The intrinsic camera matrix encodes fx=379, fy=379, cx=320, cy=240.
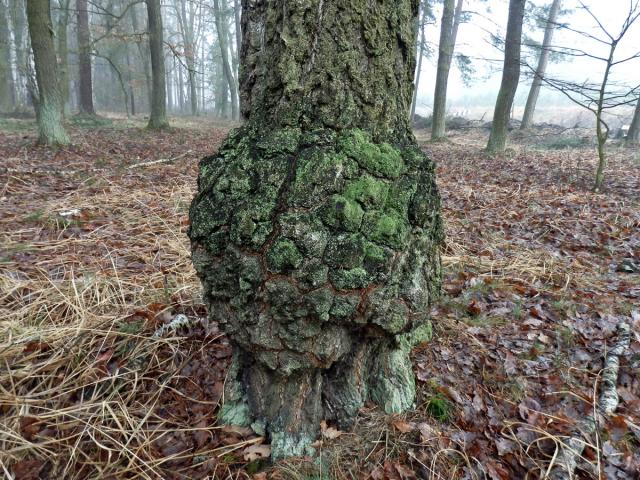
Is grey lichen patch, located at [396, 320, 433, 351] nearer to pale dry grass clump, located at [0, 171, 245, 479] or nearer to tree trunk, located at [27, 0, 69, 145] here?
pale dry grass clump, located at [0, 171, 245, 479]

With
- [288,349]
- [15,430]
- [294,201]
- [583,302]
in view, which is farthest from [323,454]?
[583,302]

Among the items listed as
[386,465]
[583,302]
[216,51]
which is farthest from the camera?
[216,51]

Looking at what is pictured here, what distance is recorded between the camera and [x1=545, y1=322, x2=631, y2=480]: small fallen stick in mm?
1564

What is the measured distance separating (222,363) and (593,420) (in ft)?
5.90

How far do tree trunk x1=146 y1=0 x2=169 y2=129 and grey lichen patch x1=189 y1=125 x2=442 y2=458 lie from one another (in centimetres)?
1245

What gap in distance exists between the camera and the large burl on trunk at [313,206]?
1.33m

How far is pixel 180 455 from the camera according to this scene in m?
1.57

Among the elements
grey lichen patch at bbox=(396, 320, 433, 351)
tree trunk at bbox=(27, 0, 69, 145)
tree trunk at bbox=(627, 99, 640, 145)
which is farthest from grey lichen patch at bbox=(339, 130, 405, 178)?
tree trunk at bbox=(627, 99, 640, 145)

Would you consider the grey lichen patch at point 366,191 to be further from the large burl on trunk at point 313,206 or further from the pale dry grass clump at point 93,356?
the pale dry grass clump at point 93,356

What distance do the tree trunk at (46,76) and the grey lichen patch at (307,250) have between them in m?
8.00

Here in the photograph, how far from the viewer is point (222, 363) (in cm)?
197

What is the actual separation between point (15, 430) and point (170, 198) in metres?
3.24

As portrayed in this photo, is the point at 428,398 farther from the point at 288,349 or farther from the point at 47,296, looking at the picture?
the point at 47,296

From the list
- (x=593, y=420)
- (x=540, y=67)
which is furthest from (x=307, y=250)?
(x=540, y=67)
